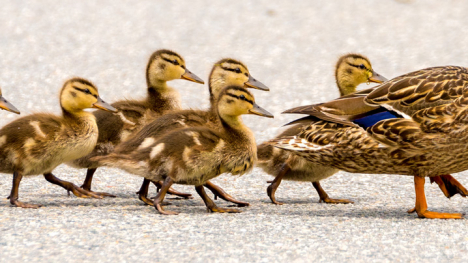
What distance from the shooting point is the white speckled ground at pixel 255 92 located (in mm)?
5020

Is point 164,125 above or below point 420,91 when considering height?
below

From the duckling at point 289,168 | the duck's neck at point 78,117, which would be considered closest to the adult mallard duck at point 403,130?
the duckling at point 289,168

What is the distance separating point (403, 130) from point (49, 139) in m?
2.61

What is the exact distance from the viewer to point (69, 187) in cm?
654

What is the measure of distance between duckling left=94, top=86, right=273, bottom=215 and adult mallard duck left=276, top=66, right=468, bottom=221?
435mm

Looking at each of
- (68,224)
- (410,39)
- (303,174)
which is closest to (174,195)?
(303,174)

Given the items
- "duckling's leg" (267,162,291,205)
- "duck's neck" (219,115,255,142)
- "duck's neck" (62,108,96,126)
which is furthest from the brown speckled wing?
"duck's neck" (62,108,96,126)

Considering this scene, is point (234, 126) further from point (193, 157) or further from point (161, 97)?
point (161, 97)

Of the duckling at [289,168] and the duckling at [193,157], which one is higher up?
the duckling at [193,157]

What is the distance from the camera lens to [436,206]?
666 centimetres

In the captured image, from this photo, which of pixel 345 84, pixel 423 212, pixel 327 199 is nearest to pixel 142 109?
pixel 327 199

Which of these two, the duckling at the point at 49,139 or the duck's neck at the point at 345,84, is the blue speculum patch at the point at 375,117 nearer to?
the duck's neck at the point at 345,84

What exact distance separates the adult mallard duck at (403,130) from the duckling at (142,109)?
151 cm

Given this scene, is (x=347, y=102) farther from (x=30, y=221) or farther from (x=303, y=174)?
(x=30, y=221)
